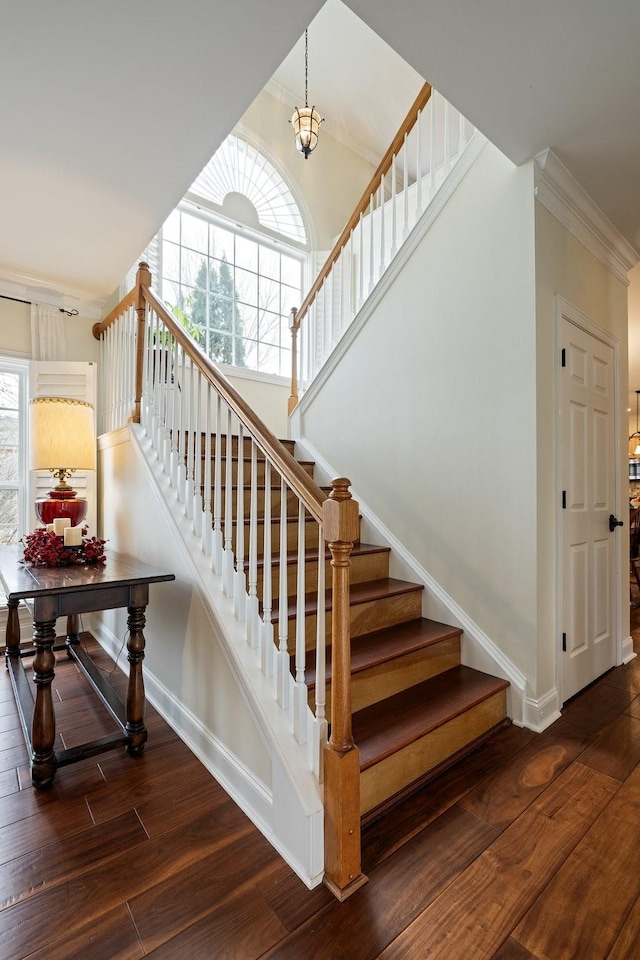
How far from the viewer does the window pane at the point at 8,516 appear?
3361 millimetres

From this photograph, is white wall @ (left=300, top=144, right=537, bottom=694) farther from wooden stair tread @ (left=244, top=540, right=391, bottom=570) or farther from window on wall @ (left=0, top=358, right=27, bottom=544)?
window on wall @ (left=0, top=358, right=27, bottom=544)

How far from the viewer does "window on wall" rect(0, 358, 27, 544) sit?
3365 millimetres

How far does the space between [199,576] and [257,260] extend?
397 centimetres

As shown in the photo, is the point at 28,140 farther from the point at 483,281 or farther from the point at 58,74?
the point at 483,281

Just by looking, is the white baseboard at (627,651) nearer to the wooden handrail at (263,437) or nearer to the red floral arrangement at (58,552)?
the wooden handrail at (263,437)

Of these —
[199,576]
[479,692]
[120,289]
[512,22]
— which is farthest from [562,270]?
[120,289]

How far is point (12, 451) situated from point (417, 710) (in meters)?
3.23

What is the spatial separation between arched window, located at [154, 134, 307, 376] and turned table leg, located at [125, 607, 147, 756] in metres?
3.06

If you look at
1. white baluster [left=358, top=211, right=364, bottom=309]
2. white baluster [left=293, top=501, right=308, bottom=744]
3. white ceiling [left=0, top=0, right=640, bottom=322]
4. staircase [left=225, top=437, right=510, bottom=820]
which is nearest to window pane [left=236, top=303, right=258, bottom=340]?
white baluster [left=358, top=211, right=364, bottom=309]

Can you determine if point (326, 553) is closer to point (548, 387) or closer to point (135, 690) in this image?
point (135, 690)

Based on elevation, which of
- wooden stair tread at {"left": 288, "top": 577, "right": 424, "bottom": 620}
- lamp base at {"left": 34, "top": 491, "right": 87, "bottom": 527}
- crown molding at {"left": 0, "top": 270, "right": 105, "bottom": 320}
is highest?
crown molding at {"left": 0, "top": 270, "right": 105, "bottom": 320}

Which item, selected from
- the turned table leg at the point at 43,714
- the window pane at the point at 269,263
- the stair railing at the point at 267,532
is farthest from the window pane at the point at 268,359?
the turned table leg at the point at 43,714

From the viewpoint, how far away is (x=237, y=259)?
15.6 feet

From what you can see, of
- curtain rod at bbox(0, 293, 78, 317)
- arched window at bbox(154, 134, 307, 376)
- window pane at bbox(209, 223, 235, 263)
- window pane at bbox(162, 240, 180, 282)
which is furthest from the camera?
window pane at bbox(209, 223, 235, 263)
